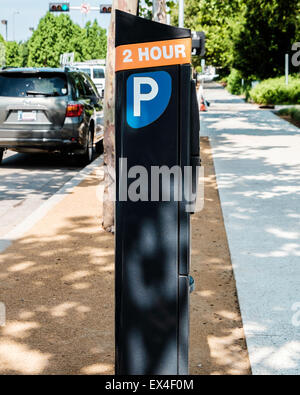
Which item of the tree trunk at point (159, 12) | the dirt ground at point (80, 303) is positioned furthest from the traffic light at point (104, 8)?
the dirt ground at point (80, 303)

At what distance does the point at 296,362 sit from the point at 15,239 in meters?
3.86

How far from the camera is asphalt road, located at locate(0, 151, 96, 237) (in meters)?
8.75

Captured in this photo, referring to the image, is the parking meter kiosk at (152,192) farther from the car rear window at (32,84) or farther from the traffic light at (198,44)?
the traffic light at (198,44)

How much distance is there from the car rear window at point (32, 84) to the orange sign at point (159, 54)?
9216mm

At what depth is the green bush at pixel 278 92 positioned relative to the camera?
3336 cm

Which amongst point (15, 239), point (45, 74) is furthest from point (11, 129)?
point (15, 239)

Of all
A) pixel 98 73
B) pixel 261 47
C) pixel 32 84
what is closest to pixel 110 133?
pixel 32 84

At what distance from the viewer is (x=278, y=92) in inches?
1356

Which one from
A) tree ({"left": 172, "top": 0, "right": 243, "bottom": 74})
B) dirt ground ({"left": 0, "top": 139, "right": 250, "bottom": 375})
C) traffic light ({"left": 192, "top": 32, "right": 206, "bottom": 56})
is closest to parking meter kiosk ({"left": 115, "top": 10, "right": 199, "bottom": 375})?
A: dirt ground ({"left": 0, "top": 139, "right": 250, "bottom": 375})

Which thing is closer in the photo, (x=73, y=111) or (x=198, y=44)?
(x=73, y=111)

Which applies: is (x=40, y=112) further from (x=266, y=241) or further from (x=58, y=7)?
(x=58, y=7)

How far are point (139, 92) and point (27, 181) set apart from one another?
8.34 m

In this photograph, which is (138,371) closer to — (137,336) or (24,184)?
(137,336)

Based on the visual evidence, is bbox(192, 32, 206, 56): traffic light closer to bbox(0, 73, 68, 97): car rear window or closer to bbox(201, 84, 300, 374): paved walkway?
bbox(201, 84, 300, 374): paved walkway
